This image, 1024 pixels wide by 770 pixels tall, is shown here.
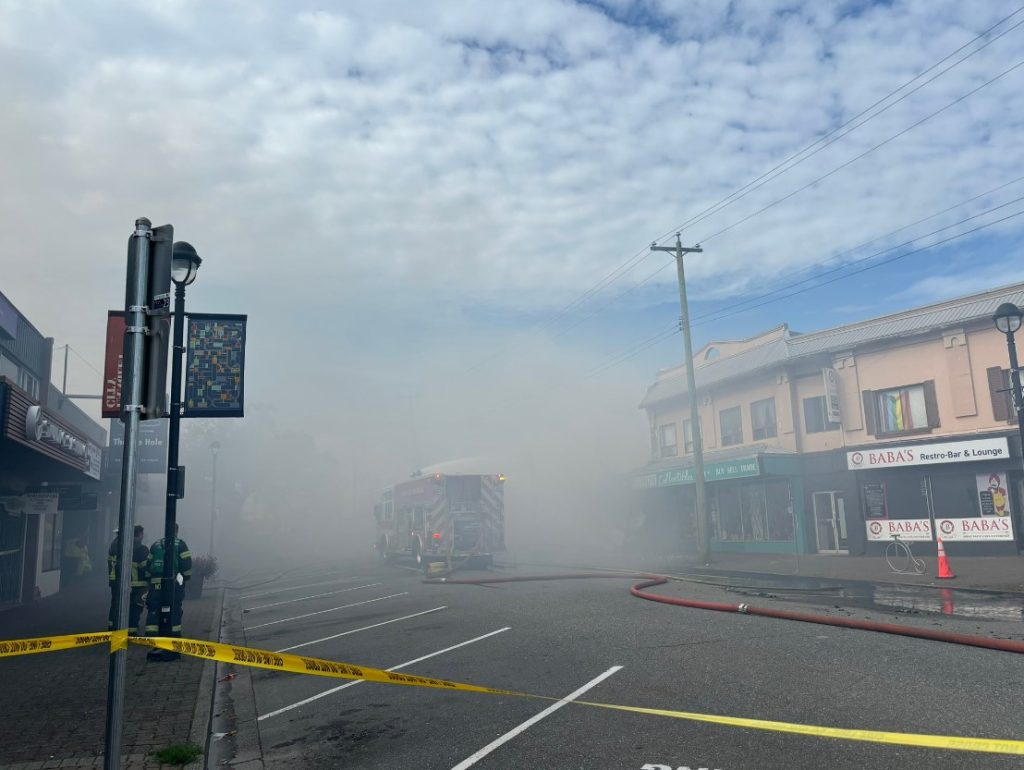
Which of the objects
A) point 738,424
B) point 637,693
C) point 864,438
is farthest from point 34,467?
point 738,424

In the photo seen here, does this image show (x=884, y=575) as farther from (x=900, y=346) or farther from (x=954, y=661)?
(x=954, y=661)

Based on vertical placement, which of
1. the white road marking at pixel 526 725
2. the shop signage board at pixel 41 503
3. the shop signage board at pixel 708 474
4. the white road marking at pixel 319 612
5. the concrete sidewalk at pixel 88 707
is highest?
the shop signage board at pixel 708 474

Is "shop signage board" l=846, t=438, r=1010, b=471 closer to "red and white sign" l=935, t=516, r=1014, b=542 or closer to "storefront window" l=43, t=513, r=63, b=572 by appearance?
"red and white sign" l=935, t=516, r=1014, b=542

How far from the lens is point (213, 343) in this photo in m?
10.1

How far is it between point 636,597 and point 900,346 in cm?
1566

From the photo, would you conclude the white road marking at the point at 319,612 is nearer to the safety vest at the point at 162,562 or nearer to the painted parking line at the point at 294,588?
the safety vest at the point at 162,562

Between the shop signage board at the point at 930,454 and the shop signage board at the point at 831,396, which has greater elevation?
the shop signage board at the point at 831,396

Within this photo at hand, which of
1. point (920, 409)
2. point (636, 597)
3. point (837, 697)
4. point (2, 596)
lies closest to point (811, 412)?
point (920, 409)

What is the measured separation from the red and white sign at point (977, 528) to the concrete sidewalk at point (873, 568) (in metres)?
0.64

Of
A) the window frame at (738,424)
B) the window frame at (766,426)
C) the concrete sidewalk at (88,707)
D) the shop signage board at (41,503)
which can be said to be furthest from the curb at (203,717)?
the window frame at (738,424)

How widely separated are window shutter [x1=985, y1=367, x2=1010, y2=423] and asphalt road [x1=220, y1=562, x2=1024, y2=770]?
13.1 metres

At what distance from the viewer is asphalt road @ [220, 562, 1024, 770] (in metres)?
5.08

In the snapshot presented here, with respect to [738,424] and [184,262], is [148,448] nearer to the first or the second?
[184,262]

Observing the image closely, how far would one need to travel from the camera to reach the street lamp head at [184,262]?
31.4ft
